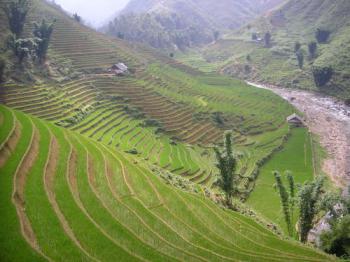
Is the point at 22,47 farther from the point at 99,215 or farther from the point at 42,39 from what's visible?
the point at 99,215

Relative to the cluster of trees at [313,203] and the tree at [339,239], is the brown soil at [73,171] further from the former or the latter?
the tree at [339,239]

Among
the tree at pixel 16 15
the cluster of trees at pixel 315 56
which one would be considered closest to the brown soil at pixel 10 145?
the tree at pixel 16 15

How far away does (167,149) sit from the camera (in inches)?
2066

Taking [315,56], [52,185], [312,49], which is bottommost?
[52,185]

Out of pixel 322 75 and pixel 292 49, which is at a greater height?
pixel 292 49

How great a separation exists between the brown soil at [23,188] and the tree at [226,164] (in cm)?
1470

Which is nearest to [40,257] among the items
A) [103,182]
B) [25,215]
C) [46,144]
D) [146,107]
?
[25,215]

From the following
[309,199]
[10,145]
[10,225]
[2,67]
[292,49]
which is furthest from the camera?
[292,49]

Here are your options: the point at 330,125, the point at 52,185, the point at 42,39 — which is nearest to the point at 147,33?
the point at 42,39

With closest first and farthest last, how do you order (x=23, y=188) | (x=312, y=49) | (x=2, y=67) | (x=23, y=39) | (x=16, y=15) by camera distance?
(x=23, y=188) → (x=2, y=67) → (x=23, y=39) → (x=16, y=15) → (x=312, y=49)

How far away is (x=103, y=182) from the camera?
92.1ft

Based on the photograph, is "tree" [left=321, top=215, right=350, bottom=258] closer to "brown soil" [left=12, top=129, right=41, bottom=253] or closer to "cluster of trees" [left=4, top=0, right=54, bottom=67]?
"brown soil" [left=12, top=129, right=41, bottom=253]

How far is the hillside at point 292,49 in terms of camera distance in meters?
103

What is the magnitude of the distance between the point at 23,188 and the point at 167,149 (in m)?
30.5
